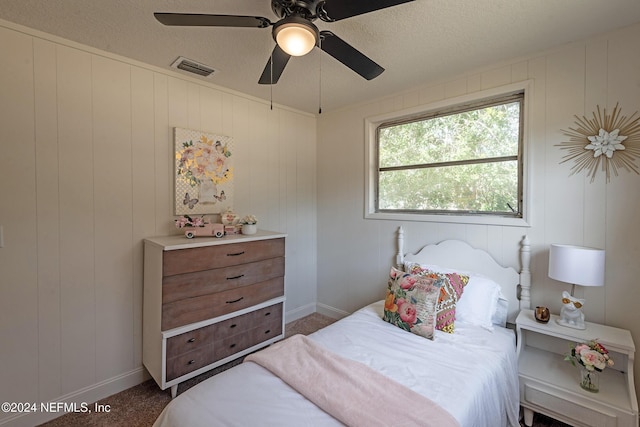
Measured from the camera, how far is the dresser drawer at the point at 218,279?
2008mm

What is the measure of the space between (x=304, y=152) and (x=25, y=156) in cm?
241

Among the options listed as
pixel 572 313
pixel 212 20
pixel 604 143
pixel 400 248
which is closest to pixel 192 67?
pixel 212 20

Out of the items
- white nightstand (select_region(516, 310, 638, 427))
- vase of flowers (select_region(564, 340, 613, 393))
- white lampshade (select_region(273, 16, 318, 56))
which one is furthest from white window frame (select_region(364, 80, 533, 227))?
white lampshade (select_region(273, 16, 318, 56))

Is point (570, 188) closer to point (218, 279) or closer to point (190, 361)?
point (218, 279)

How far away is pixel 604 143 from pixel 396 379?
196 cm

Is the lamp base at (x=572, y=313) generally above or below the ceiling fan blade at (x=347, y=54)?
below

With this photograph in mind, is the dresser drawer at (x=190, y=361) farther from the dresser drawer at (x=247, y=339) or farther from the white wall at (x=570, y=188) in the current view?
the white wall at (x=570, y=188)

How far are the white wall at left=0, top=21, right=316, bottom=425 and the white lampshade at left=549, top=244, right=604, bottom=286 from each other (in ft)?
9.40

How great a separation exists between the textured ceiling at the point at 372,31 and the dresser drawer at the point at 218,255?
144cm

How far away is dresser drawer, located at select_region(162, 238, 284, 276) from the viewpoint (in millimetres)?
2006

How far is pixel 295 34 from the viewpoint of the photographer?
1256 millimetres

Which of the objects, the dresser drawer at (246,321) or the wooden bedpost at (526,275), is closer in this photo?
the wooden bedpost at (526,275)

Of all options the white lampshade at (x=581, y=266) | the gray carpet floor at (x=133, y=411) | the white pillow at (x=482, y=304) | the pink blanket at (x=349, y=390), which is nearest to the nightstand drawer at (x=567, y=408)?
the gray carpet floor at (x=133, y=411)

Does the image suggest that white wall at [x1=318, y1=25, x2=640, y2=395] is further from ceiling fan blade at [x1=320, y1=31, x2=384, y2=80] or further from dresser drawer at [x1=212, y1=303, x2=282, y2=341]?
dresser drawer at [x1=212, y1=303, x2=282, y2=341]
